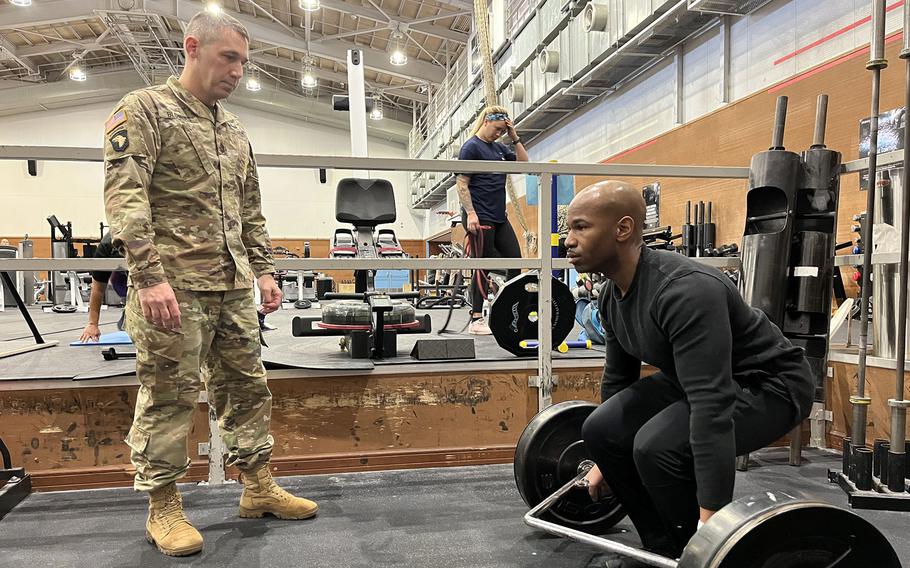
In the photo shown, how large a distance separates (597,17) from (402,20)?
588 centimetres

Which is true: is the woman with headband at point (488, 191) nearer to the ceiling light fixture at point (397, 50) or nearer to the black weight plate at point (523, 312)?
the black weight plate at point (523, 312)

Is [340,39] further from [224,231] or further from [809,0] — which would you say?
[224,231]

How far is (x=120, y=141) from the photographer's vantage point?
1536 mm

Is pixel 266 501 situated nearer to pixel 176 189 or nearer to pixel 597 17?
pixel 176 189

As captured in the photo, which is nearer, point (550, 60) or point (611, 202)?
point (611, 202)

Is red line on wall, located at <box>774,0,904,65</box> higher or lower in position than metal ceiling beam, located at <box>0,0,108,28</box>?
lower

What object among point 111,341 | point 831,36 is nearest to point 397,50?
point 831,36

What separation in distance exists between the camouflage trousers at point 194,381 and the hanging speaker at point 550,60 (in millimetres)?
6647

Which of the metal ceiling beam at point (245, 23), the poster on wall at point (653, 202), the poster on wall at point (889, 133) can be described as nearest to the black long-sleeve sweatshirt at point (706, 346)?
the poster on wall at point (889, 133)

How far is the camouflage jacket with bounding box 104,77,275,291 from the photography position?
4.94ft

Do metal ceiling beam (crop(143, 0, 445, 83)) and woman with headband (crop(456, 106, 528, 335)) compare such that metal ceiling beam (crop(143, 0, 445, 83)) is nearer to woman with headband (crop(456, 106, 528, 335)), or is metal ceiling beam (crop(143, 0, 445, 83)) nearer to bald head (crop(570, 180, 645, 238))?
woman with headband (crop(456, 106, 528, 335))

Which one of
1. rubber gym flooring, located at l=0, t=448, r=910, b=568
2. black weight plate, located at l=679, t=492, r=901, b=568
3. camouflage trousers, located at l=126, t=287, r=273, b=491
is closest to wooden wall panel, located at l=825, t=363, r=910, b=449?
rubber gym flooring, located at l=0, t=448, r=910, b=568

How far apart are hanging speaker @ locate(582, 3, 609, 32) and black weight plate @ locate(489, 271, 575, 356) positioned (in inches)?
182

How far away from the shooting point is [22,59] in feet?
43.9
